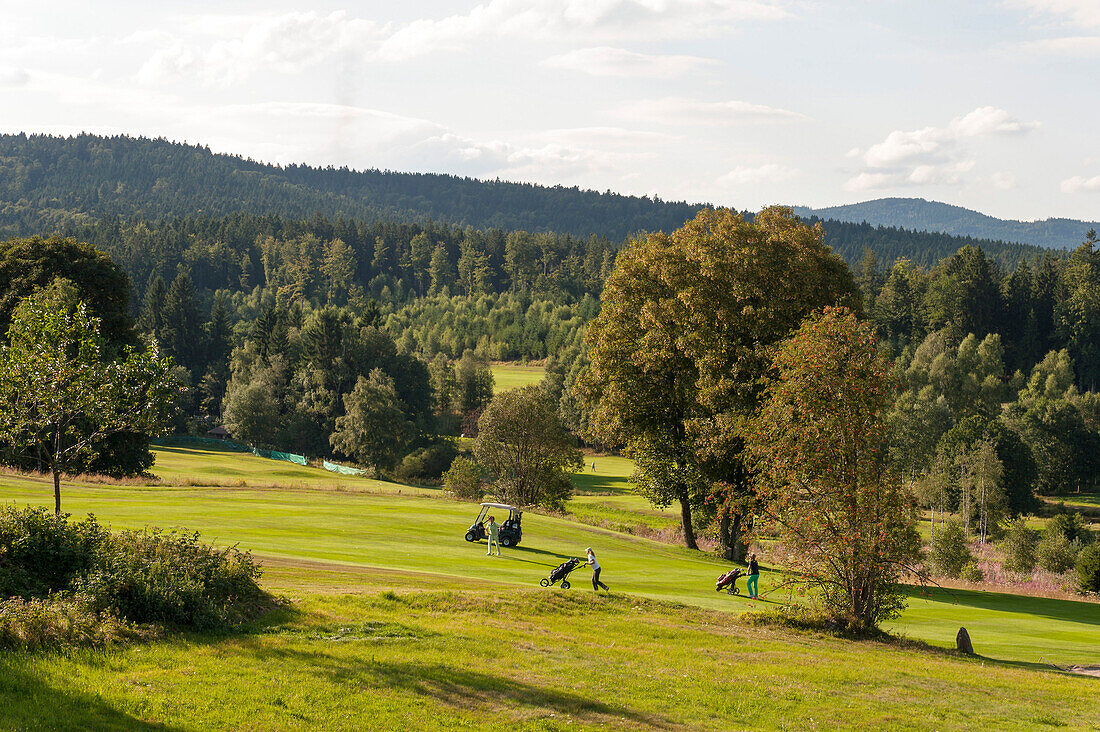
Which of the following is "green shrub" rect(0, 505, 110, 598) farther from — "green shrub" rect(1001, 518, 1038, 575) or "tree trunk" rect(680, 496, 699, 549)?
"green shrub" rect(1001, 518, 1038, 575)

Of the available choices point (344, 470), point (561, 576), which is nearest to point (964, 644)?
point (561, 576)

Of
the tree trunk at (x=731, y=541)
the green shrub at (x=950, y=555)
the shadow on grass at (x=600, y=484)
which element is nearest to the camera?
the tree trunk at (x=731, y=541)

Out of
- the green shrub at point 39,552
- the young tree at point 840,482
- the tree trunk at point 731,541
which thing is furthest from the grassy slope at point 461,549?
the green shrub at point 39,552

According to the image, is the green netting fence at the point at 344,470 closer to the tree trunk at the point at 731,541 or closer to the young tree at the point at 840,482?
the tree trunk at the point at 731,541

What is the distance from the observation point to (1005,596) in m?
45.2

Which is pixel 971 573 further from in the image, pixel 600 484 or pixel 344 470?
pixel 600 484

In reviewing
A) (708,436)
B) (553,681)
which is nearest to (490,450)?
(708,436)

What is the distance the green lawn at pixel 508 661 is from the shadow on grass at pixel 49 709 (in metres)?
0.04

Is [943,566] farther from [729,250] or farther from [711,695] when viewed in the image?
[711,695]

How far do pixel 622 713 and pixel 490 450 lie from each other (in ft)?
179

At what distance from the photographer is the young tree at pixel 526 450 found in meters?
69.5

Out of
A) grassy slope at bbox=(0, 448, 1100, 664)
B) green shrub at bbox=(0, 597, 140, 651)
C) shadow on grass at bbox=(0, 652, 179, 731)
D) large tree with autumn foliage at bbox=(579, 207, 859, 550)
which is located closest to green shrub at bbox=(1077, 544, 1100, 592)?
grassy slope at bbox=(0, 448, 1100, 664)

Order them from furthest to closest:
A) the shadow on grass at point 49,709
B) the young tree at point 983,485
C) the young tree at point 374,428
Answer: the young tree at point 374,428 < the young tree at point 983,485 < the shadow on grass at point 49,709

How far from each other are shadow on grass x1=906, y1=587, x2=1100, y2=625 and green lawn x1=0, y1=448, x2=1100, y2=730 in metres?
0.61
